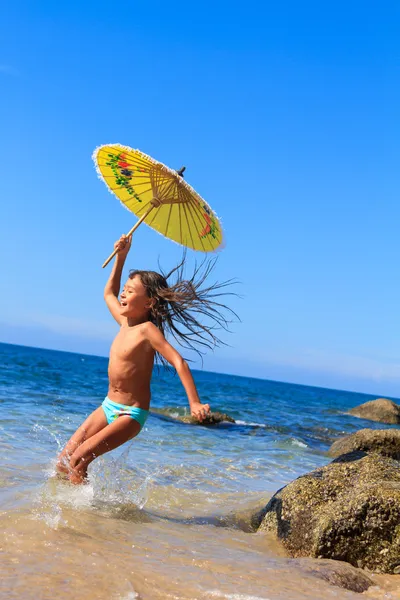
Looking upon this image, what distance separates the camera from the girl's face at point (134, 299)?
17.4ft

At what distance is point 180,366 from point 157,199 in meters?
2.54

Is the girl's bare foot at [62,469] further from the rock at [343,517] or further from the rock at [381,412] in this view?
the rock at [381,412]

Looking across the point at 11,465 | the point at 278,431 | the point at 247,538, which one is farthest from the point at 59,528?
the point at 278,431

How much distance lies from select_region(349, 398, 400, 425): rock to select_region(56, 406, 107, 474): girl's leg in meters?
24.4

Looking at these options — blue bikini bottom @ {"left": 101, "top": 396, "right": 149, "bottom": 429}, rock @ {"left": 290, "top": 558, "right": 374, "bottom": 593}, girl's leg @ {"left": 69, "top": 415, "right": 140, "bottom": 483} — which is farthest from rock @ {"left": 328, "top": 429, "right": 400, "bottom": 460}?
girl's leg @ {"left": 69, "top": 415, "right": 140, "bottom": 483}

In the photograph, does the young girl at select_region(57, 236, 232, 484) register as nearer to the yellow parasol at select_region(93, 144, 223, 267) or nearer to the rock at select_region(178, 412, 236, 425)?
the yellow parasol at select_region(93, 144, 223, 267)

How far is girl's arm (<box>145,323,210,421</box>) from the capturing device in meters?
3.99

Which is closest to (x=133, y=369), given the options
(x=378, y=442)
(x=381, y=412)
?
(x=378, y=442)

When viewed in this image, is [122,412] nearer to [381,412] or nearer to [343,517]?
[343,517]

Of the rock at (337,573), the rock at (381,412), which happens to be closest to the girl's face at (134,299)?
the rock at (337,573)

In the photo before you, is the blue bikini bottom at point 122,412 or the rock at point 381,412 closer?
the blue bikini bottom at point 122,412

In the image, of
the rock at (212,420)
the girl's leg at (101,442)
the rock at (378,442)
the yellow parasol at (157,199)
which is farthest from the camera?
the rock at (212,420)

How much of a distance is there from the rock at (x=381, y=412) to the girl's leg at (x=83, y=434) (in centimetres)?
2440

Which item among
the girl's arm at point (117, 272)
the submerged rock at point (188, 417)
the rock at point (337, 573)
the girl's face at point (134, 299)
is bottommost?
the submerged rock at point (188, 417)
